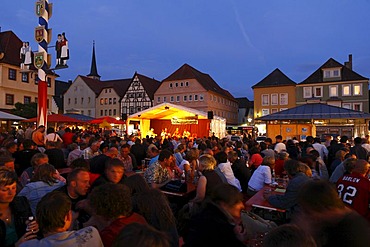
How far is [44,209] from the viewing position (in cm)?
205

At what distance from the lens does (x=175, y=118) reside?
2284cm

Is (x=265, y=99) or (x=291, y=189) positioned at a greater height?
(x=265, y=99)

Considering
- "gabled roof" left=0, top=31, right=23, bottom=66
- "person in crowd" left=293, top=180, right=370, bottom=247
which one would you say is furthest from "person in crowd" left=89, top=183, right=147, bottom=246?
"gabled roof" left=0, top=31, right=23, bottom=66

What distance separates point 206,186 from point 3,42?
3608cm

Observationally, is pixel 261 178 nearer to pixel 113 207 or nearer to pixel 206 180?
pixel 206 180

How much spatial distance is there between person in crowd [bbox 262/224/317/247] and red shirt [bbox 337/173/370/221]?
2.59 metres

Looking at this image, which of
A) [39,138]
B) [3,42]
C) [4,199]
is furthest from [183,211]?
[3,42]

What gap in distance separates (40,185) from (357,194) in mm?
3855

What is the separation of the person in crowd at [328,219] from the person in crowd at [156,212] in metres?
1.07

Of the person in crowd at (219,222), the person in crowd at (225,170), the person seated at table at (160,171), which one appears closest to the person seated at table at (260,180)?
the person in crowd at (225,170)

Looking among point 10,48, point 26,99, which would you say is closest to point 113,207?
point 26,99

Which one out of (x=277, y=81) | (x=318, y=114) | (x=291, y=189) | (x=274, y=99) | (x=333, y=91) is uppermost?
(x=277, y=81)

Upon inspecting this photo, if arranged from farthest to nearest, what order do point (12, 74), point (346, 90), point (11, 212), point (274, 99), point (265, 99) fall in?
point (265, 99) < point (274, 99) < point (346, 90) < point (12, 74) < point (11, 212)

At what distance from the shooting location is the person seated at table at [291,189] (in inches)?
152
